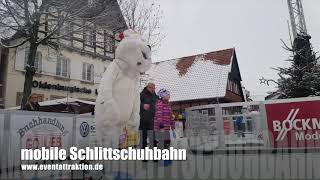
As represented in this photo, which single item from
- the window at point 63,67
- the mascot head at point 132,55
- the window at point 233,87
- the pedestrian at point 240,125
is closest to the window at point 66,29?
the window at point 63,67

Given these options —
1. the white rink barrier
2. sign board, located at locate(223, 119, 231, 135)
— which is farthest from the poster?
sign board, located at locate(223, 119, 231, 135)

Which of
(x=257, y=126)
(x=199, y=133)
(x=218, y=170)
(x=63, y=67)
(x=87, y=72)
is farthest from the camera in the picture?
(x=87, y=72)

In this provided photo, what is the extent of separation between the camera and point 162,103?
8508mm

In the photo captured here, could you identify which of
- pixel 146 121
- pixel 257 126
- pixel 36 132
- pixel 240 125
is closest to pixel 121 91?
pixel 146 121

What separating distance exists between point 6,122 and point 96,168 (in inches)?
112

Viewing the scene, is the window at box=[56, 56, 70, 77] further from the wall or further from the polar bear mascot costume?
the polar bear mascot costume

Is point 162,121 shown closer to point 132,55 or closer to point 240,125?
point 132,55

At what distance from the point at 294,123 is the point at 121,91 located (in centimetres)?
546

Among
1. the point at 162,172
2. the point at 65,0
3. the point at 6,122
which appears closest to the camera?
the point at 162,172

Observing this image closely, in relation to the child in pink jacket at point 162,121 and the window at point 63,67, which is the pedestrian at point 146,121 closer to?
the child in pink jacket at point 162,121

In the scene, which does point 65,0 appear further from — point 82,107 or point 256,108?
point 256,108

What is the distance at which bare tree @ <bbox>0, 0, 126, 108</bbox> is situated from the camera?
18.4 m

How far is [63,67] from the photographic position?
2838 cm

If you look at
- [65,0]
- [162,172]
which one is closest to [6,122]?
[162,172]
